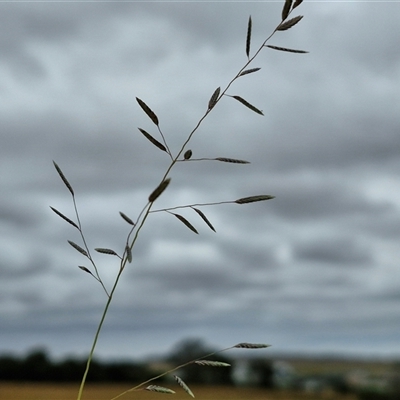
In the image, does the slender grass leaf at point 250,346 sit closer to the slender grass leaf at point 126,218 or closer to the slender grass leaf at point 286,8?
the slender grass leaf at point 126,218

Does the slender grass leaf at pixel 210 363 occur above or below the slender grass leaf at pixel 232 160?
below

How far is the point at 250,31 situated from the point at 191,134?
31 centimetres

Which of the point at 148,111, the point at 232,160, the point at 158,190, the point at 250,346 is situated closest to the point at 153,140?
the point at 148,111

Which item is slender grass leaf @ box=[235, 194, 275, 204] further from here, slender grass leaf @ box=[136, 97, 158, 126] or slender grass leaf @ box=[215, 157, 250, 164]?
slender grass leaf @ box=[136, 97, 158, 126]

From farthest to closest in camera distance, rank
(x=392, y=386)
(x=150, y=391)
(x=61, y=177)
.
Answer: (x=392, y=386), (x=61, y=177), (x=150, y=391)

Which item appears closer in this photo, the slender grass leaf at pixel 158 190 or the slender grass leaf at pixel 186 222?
the slender grass leaf at pixel 158 190

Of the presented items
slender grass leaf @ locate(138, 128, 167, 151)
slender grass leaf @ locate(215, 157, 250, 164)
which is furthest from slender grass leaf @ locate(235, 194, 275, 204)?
slender grass leaf @ locate(138, 128, 167, 151)

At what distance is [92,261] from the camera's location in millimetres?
1414

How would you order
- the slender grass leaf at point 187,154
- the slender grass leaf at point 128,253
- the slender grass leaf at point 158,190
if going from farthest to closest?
the slender grass leaf at point 187,154
the slender grass leaf at point 128,253
the slender grass leaf at point 158,190

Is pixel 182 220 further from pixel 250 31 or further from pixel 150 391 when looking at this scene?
pixel 250 31

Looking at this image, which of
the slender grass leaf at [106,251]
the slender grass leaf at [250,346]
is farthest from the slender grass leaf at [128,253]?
the slender grass leaf at [250,346]

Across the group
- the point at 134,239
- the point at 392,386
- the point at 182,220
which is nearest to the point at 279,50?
the point at 182,220

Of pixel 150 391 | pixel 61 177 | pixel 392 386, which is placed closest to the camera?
pixel 150 391

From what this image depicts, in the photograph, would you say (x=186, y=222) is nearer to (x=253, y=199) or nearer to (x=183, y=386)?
(x=253, y=199)
